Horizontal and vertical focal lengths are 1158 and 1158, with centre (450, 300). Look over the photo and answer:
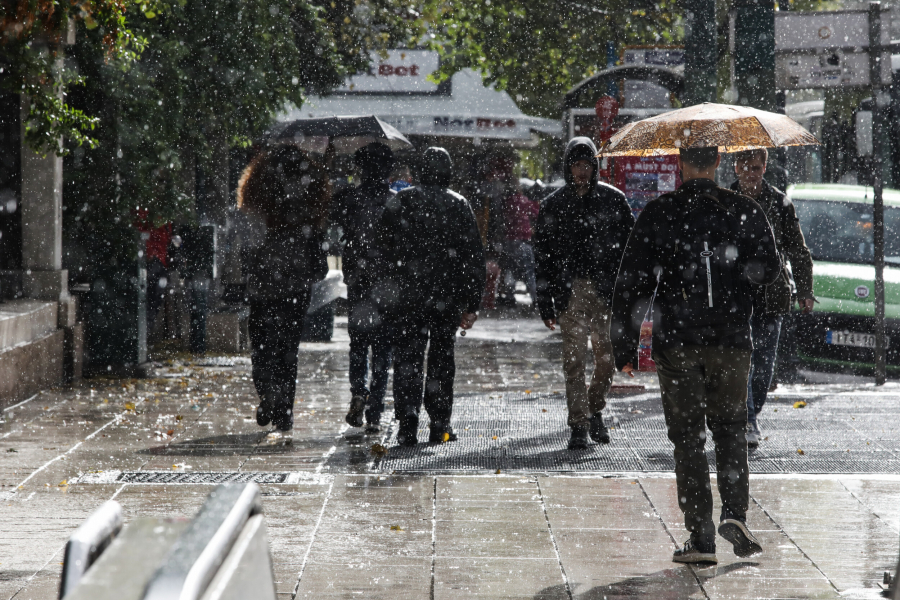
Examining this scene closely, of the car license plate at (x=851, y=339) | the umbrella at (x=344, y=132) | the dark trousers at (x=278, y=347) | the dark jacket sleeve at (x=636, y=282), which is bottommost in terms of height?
the car license plate at (x=851, y=339)

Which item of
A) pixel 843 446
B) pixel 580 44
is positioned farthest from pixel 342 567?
pixel 580 44

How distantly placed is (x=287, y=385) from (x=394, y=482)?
198 cm

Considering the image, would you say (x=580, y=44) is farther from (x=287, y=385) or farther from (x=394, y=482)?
(x=394, y=482)

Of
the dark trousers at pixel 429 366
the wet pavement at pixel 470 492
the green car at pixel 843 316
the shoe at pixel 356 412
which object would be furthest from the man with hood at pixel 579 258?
the green car at pixel 843 316

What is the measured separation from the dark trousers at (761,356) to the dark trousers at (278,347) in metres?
3.06

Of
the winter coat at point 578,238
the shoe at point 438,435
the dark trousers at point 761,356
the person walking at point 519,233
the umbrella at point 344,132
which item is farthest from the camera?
the person walking at point 519,233

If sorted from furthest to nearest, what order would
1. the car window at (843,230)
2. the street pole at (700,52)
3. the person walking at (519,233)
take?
the person walking at (519,233) → the car window at (843,230) → the street pole at (700,52)

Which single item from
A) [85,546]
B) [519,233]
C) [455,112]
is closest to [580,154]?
[85,546]

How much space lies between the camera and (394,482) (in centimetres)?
633

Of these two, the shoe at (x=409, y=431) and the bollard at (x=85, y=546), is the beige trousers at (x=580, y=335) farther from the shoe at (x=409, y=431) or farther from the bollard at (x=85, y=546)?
the bollard at (x=85, y=546)

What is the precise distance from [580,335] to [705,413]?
7.83ft

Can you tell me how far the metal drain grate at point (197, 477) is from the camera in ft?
20.7

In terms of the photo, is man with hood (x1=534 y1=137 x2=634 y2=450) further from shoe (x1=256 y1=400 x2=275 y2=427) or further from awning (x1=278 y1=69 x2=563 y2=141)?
awning (x1=278 y1=69 x2=563 y2=141)

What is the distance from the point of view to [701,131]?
224 inches
